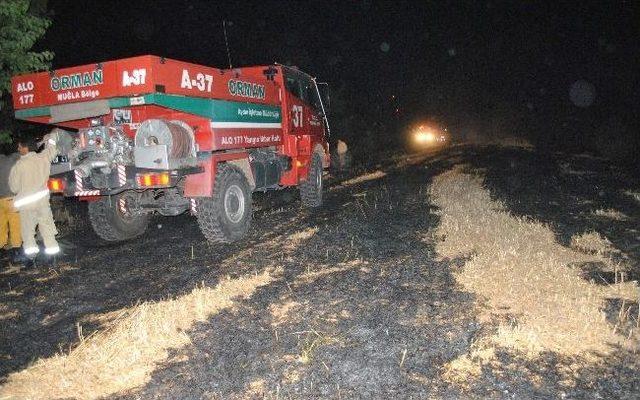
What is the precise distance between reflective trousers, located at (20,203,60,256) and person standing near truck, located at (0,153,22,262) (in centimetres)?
102

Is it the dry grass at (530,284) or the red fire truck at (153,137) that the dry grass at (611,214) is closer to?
the dry grass at (530,284)

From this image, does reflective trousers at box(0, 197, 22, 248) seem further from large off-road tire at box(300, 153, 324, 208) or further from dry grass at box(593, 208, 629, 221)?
dry grass at box(593, 208, 629, 221)

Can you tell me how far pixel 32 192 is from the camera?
6930mm

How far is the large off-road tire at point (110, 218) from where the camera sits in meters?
7.97

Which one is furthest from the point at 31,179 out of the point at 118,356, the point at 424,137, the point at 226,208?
the point at 424,137

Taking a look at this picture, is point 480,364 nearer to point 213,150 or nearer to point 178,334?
point 178,334

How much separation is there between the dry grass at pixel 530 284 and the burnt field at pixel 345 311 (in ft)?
0.07

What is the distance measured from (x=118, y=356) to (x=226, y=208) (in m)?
3.84

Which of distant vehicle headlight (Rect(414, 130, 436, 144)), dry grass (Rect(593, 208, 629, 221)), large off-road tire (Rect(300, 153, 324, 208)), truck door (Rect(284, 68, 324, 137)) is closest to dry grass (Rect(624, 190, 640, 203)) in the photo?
dry grass (Rect(593, 208, 629, 221))

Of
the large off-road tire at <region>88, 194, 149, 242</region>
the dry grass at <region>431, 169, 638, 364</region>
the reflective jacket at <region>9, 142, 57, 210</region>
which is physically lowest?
the dry grass at <region>431, 169, 638, 364</region>

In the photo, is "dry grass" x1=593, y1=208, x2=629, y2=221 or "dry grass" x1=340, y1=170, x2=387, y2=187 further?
"dry grass" x1=340, y1=170, x2=387, y2=187

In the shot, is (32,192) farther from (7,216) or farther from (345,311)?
(345,311)

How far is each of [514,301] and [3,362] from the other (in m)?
4.57

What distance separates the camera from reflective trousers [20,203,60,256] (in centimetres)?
699
